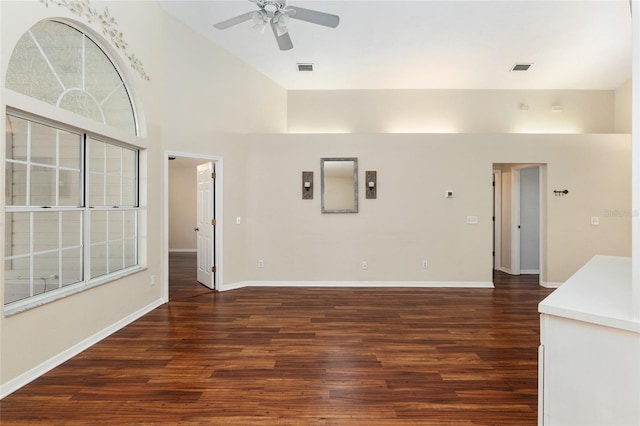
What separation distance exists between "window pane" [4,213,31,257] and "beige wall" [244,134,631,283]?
10.4ft

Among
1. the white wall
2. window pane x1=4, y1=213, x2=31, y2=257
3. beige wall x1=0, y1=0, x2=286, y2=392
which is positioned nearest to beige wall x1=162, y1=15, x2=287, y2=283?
beige wall x1=0, y1=0, x2=286, y2=392

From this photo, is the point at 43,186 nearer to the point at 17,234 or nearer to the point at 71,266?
the point at 17,234

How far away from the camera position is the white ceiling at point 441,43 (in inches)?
166

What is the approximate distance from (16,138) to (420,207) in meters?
5.14

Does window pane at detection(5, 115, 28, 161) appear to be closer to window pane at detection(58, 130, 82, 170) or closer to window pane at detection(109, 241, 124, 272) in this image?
window pane at detection(58, 130, 82, 170)

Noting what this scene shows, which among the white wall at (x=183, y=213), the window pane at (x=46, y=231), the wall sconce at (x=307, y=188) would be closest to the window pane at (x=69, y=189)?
the window pane at (x=46, y=231)

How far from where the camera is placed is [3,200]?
2.29 m

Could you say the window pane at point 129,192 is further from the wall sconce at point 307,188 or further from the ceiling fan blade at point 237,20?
the wall sconce at point 307,188

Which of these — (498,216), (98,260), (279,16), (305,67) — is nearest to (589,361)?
(279,16)

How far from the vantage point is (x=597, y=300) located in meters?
1.49

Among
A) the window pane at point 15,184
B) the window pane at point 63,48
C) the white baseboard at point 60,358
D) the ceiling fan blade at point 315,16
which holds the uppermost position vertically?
the ceiling fan blade at point 315,16

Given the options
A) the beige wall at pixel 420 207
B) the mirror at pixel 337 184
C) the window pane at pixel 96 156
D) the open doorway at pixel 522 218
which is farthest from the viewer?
the open doorway at pixel 522 218

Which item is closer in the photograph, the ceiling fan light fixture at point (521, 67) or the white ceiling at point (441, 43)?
the white ceiling at point (441, 43)

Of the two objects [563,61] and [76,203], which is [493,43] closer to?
[563,61]
